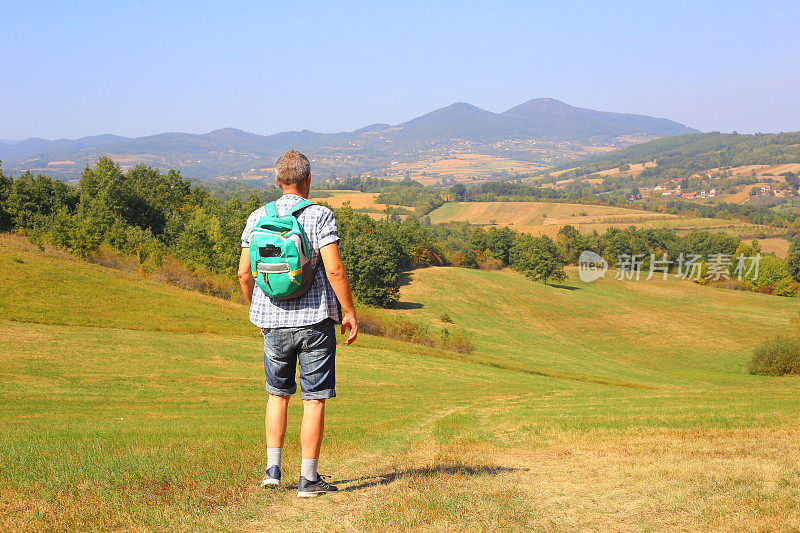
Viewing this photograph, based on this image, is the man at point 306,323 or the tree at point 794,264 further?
the tree at point 794,264

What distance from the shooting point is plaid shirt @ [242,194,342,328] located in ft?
17.9

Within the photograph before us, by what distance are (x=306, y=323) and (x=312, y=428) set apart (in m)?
1.06

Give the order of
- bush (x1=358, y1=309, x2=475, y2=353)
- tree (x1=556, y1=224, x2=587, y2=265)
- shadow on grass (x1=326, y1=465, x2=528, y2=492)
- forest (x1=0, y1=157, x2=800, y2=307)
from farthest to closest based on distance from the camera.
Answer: tree (x1=556, y1=224, x2=587, y2=265), forest (x1=0, y1=157, x2=800, y2=307), bush (x1=358, y1=309, x2=475, y2=353), shadow on grass (x1=326, y1=465, x2=528, y2=492)

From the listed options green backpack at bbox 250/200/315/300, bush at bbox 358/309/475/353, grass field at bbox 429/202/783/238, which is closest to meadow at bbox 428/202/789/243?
grass field at bbox 429/202/783/238

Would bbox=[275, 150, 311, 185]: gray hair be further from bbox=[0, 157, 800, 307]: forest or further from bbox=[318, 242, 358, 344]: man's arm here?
bbox=[0, 157, 800, 307]: forest

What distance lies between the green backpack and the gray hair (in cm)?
49

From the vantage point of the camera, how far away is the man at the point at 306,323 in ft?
17.9

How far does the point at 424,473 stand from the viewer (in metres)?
6.64

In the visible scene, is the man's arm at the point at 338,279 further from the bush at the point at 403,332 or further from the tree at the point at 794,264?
the tree at the point at 794,264

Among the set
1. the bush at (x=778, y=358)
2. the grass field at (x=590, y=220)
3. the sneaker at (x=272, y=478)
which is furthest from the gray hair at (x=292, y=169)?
the grass field at (x=590, y=220)

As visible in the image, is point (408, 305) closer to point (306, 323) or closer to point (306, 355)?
point (306, 355)

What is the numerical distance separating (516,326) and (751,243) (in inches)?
3601

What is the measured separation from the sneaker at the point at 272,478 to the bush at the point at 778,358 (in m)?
54.5

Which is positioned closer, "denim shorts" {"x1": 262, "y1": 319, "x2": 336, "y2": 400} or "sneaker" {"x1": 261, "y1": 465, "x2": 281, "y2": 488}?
"denim shorts" {"x1": 262, "y1": 319, "x2": 336, "y2": 400}
